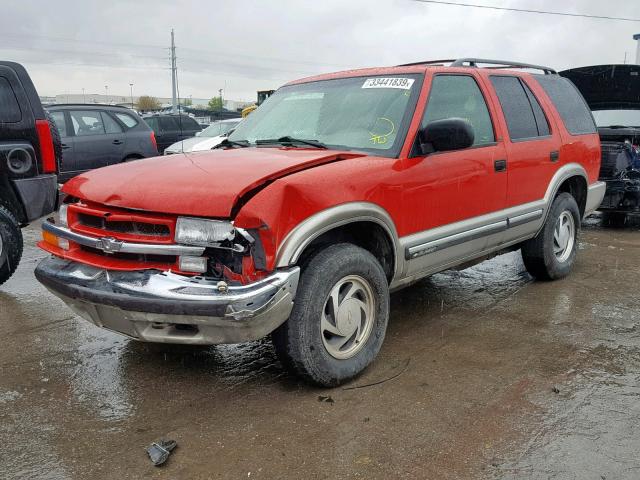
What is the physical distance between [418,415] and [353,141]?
1790 mm

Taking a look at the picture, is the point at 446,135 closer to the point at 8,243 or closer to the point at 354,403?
the point at 354,403

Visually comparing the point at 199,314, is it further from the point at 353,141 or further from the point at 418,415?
the point at 353,141

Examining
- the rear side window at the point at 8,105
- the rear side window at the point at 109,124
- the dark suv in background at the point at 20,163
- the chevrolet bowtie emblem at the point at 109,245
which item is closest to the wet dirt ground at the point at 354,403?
the dark suv in background at the point at 20,163

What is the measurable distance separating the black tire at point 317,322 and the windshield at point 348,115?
81 cm

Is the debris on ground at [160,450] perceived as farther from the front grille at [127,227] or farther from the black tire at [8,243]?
the black tire at [8,243]

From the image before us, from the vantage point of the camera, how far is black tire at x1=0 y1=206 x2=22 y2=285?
5.18m

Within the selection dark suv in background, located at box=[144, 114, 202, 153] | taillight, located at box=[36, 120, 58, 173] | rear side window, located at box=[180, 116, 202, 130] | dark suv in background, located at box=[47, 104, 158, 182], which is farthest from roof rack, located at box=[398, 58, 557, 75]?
rear side window, located at box=[180, 116, 202, 130]

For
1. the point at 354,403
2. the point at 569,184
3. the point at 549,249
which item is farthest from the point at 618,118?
the point at 354,403

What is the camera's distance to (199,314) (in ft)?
9.25

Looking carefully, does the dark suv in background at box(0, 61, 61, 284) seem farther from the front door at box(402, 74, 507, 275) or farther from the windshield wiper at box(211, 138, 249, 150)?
the front door at box(402, 74, 507, 275)

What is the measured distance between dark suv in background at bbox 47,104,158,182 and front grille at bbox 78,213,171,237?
717cm

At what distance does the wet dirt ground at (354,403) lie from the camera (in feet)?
8.74

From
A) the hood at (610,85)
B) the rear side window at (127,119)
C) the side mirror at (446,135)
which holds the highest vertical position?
the hood at (610,85)

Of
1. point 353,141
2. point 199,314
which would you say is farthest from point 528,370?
point 199,314
